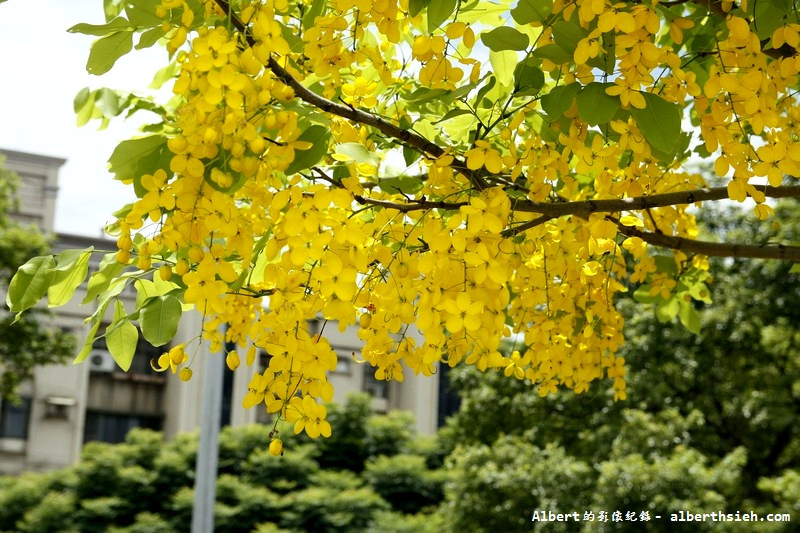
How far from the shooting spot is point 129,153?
43.6 inches

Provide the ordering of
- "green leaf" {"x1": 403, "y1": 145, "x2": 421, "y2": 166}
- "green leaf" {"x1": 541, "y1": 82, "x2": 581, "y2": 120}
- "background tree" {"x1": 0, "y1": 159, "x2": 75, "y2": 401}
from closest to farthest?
1. "green leaf" {"x1": 541, "y1": 82, "x2": 581, "y2": 120}
2. "green leaf" {"x1": 403, "y1": 145, "x2": 421, "y2": 166}
3. "background tree" {"x1": 0, "y1": 159, "x2": 75, "y2": 401}

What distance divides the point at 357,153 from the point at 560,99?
0.30 metres

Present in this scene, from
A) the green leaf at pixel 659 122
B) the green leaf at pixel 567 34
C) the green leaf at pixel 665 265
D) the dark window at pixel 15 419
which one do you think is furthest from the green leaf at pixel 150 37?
the dark window at pixel 15 419

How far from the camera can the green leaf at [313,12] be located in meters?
1.26

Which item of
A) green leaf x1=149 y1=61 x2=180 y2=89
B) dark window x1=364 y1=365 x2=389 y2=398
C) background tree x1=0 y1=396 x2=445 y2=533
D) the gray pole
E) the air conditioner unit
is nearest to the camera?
green leaf x1=149 y1=61 x2=180 y2=89

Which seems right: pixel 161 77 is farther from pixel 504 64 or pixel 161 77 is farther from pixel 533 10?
pixel 533 10

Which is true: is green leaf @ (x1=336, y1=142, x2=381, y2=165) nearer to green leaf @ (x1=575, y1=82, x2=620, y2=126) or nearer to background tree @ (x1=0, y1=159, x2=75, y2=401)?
Result: green leaf @ (x1=575, y1=82, x2=620, y2=126)

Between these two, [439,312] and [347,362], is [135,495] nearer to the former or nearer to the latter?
[347,362]

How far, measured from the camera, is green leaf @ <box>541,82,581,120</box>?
1.17 metres

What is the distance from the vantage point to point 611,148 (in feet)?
4.15

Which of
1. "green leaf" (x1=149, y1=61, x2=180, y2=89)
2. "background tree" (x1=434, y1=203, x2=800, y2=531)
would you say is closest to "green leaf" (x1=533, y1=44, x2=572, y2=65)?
"green leaf" (x1=149, y1=61, x2=180, y2=89)

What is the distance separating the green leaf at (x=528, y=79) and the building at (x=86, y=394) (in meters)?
15.8

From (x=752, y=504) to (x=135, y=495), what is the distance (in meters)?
8.56

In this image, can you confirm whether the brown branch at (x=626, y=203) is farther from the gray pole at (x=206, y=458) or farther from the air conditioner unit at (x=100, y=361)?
the air conditioner unit at (x=100, y=361)
